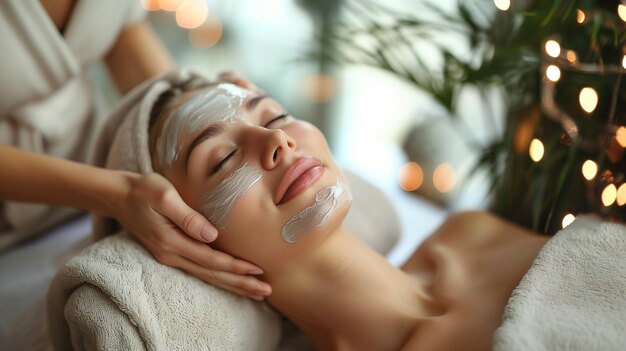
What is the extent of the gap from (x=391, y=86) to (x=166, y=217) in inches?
75.8

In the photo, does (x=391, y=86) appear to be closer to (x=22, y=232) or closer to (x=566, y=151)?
(x=566, y=151)

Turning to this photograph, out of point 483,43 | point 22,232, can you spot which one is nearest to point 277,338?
point 22,232

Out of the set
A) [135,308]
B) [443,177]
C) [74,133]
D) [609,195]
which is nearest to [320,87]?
[443,177]

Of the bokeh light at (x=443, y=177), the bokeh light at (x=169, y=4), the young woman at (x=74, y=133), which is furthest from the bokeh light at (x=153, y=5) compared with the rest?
the bokeh light at (x=443, y=177)

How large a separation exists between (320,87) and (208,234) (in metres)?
1.97

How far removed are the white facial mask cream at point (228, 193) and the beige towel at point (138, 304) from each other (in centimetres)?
11

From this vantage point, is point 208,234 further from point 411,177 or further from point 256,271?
point 411,177

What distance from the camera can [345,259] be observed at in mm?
1050

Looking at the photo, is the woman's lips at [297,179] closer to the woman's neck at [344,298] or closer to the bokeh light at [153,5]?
→ the woman's neck at [344,298]

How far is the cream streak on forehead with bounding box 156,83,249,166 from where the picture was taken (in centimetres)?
101

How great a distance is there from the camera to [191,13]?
8.88 feet

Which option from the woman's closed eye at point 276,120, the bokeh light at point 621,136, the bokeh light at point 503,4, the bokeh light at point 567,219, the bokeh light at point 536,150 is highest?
the bokeh light at point 503,4

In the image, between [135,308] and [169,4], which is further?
[169,4]

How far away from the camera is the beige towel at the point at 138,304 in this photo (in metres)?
0.87
